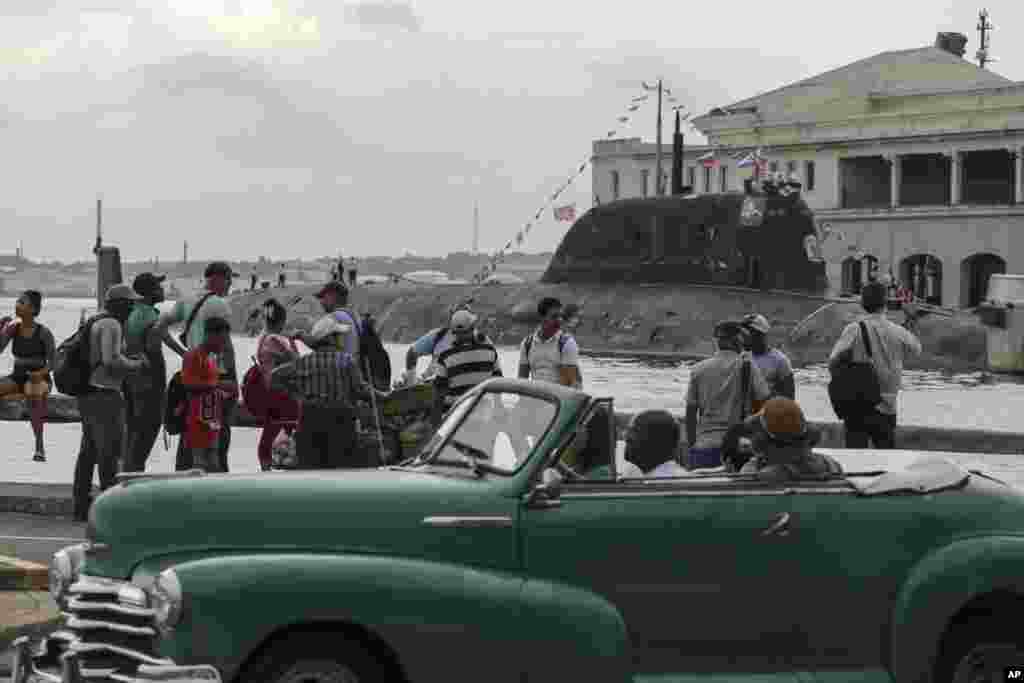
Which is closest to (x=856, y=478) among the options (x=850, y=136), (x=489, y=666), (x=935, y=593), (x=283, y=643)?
(x=935, y=593)

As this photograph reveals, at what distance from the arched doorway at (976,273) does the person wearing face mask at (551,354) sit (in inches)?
2933

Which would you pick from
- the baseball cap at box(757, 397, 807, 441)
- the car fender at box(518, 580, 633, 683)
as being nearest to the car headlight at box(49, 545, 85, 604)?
the car fender at box(518, 580, 633, 683)

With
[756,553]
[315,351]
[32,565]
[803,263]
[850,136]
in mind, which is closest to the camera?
[756,553]

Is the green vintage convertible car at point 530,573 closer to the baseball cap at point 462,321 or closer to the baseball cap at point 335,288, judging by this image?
the baseball cap at point 462,321

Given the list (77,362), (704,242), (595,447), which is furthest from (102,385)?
(704,242)

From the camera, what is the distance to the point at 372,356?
40.4 ft

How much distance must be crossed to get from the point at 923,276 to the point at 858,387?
77757 mm

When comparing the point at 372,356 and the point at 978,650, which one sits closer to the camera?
the point at 978,650

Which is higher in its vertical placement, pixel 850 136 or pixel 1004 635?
pixel 850 136

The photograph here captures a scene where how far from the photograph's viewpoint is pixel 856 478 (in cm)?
637

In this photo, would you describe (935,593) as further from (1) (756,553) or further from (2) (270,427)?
(2) (270,427)

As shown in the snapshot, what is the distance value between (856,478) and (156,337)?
720 cm

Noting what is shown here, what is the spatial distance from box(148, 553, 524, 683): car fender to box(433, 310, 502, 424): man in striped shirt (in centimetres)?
609

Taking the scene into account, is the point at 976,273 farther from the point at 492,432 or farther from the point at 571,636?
the point at 571,636
